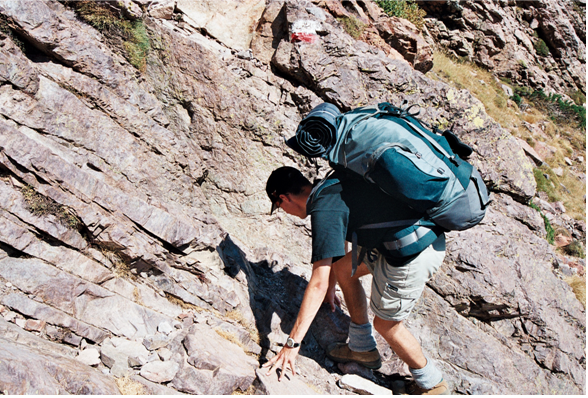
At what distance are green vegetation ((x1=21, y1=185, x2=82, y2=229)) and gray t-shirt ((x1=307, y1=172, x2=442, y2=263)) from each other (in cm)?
246

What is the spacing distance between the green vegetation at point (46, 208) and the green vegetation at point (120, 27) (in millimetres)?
2678

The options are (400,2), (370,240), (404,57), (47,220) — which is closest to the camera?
(370,240)

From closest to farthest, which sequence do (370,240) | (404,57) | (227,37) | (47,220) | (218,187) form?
(370,240)
(47,220)
(218,187)
(227,37)
(404,57)

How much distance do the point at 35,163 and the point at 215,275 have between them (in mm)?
2237

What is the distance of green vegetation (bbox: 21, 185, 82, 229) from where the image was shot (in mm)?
3949

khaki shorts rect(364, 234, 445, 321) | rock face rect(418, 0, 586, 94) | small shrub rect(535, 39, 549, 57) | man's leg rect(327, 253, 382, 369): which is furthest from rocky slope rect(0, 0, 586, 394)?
small shrub rect(535, 39, 549, 57)

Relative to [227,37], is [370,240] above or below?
above

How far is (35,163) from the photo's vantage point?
4.08 m

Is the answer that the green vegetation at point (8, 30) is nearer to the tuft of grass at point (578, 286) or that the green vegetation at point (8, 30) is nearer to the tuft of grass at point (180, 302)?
the tuft of grass at point (180, 302)

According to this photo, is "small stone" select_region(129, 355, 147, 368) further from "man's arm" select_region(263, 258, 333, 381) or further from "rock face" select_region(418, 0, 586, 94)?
"rock face" select_region(418, 0, 586, 94)

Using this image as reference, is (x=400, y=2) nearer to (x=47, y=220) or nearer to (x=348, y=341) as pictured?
(x=348, y=341)

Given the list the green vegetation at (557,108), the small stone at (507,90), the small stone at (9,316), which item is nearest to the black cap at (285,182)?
the small stone at (9,316)

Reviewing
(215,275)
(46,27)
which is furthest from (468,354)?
(46,27)

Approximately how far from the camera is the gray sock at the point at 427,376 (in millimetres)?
4199
